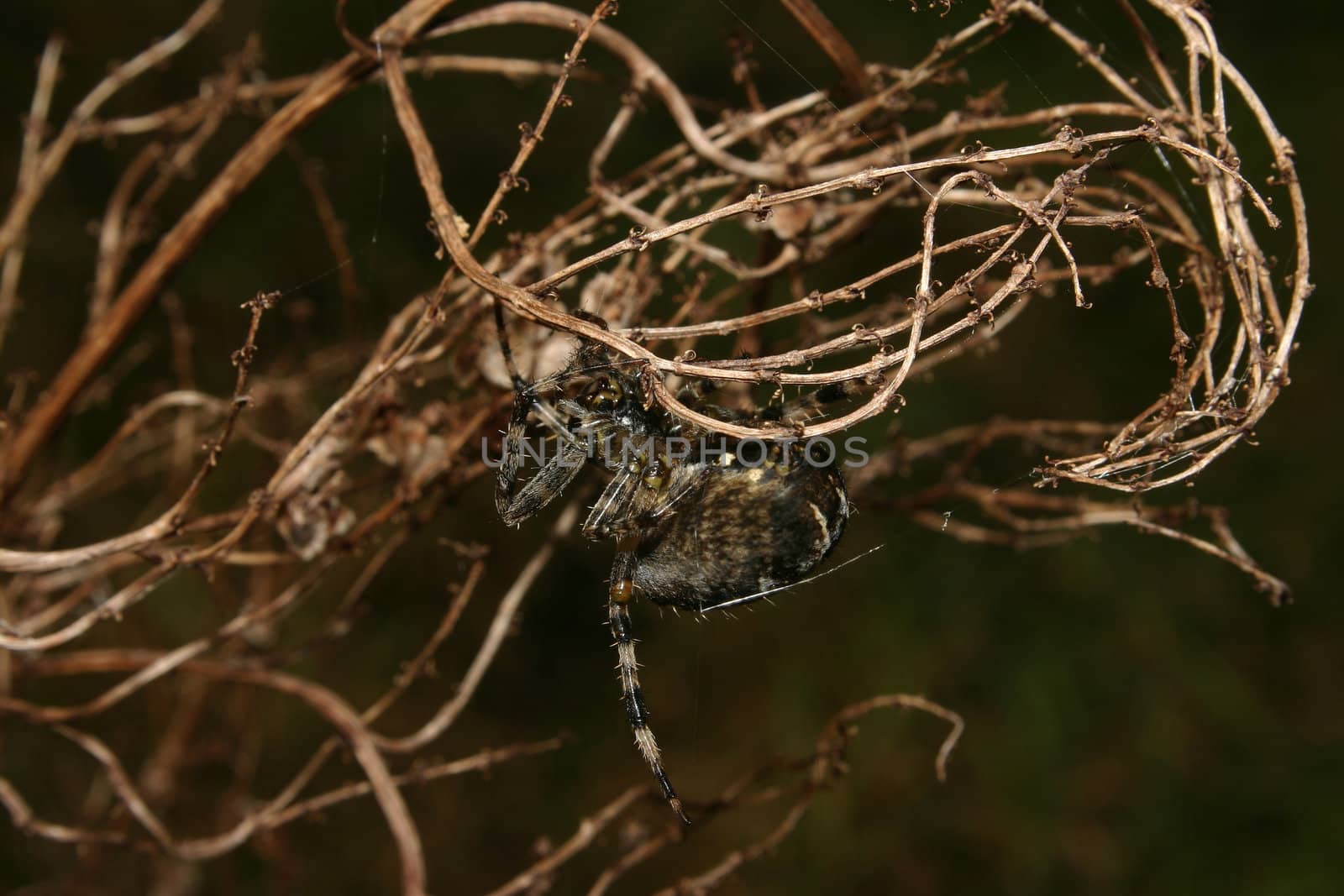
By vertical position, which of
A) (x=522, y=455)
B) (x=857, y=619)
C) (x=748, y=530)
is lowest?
(x=857, y=619)

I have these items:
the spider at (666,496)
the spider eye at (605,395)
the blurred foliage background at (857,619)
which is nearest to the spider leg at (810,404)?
the spider at (666,496)

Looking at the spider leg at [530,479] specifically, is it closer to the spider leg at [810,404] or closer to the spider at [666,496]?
the spider at [666,496]

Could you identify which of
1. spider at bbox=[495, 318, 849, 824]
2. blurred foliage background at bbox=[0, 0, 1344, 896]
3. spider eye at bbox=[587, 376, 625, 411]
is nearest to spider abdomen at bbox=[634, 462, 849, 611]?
spider at bbox=[495, 318, 849, 824]

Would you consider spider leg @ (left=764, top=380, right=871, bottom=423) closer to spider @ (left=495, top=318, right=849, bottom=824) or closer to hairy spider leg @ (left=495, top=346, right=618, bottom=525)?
spider @ (left=495, top=318, right=849, bottom=824)

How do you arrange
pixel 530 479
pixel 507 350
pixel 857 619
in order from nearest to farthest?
1. pixel 507 350
2. pixel 530 479
3. pixel 857 619

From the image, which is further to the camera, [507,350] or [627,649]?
[627,649]

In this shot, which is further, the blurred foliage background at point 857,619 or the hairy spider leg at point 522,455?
the blurred foliage background at point 857,619

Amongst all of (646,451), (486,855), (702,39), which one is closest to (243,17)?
(702,39)

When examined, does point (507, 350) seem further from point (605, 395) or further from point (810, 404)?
point (810, 404)

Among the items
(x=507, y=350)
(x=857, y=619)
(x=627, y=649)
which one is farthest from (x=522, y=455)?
(x=857, y=619)
